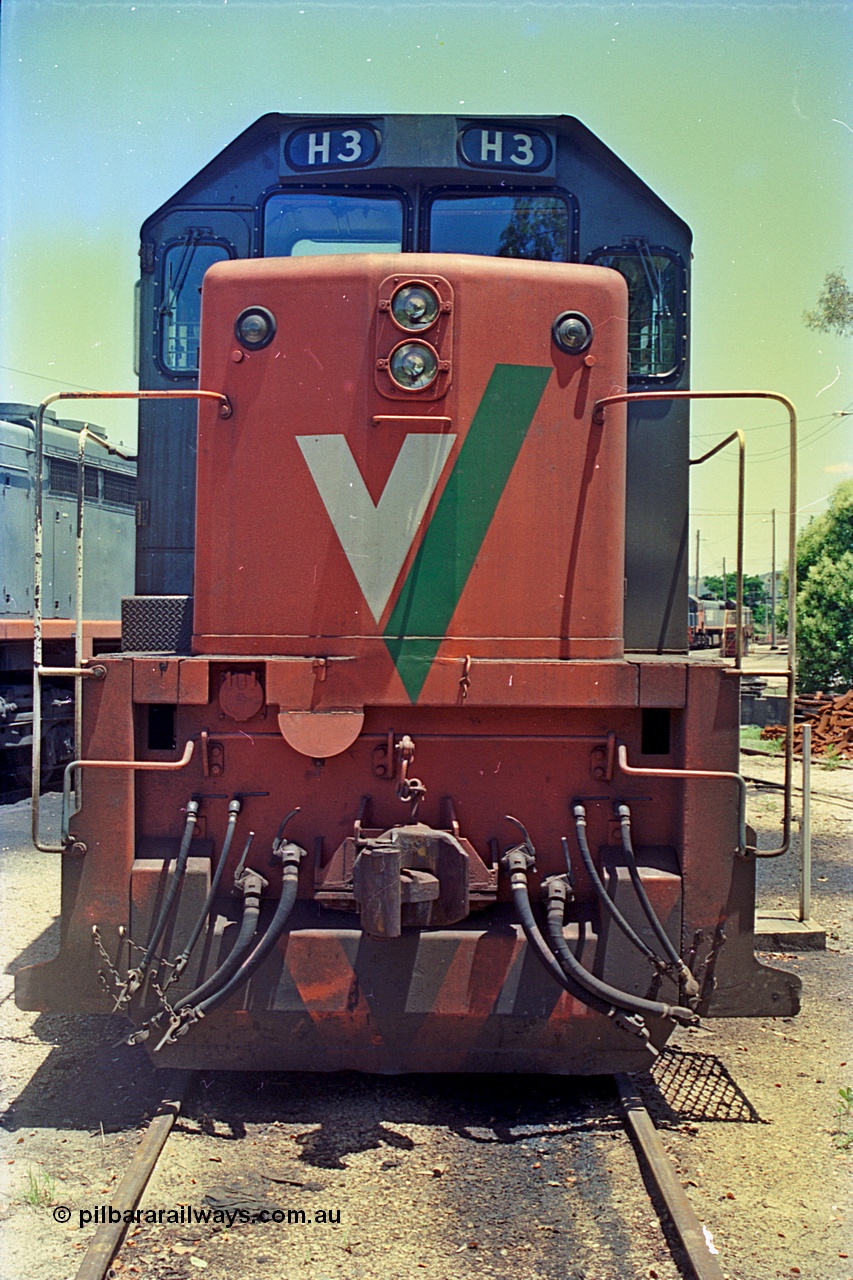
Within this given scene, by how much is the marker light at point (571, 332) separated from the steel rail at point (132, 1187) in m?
2.91

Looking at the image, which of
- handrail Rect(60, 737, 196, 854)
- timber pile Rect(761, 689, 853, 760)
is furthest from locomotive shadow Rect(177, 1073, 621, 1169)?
timber pile Rect(761, 689, 853, 760)

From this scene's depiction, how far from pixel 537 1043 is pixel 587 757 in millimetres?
966

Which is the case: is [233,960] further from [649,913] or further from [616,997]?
[649,913]

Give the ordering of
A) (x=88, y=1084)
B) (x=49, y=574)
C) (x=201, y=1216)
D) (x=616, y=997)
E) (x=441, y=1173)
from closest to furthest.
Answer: (x=201, y=1216) → (x=441, y=1173) → (x=616, y=997) → (x=88, y=1084) → (x=49, y=574)

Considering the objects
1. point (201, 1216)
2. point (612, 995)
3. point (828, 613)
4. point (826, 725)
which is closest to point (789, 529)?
point (612, 995)

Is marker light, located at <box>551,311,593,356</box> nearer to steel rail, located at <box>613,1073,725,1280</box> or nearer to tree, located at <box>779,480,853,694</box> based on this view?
steel rail, located at <box>613,1073,725,1280</box>

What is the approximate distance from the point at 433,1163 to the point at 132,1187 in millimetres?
906

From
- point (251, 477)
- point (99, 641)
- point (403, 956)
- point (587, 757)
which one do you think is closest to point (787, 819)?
point (587, 757)

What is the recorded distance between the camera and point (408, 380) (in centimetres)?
382

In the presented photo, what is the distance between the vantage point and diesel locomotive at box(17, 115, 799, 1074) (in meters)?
3.64

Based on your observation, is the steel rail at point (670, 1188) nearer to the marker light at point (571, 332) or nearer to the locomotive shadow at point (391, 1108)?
the locomotive shadow at point (391, 1108)

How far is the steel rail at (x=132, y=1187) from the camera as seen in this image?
2730 millimetres

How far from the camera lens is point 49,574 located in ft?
36.5

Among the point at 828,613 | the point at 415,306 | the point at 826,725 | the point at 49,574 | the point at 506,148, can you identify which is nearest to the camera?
the point at 415,306
